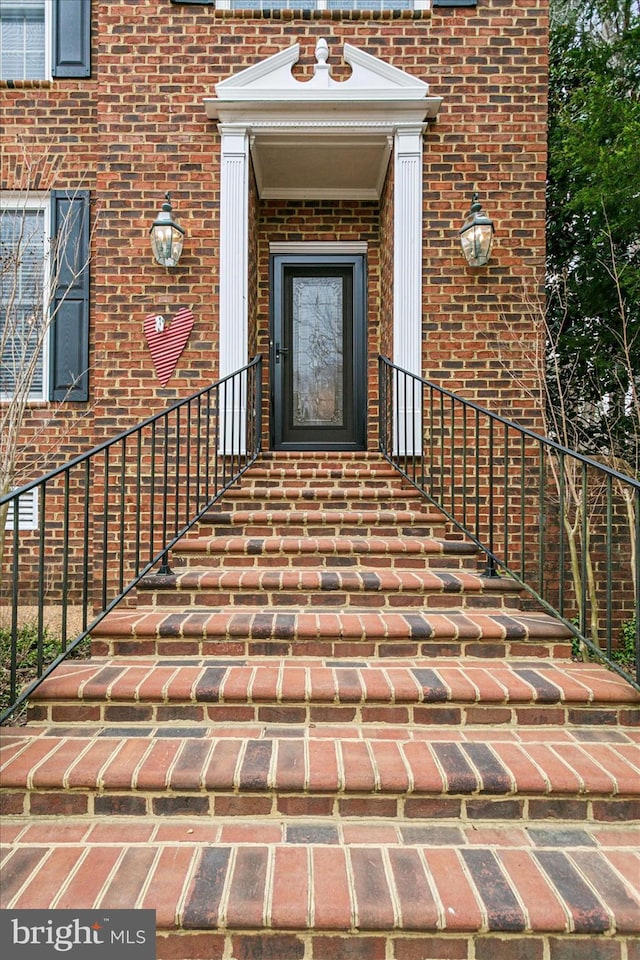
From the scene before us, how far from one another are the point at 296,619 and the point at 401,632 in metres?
0.51

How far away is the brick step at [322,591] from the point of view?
2.94m

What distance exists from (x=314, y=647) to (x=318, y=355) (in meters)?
3.23

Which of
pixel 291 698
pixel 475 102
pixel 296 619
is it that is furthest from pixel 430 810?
pixel 475 102

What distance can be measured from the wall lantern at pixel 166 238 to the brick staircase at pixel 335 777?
2481mm

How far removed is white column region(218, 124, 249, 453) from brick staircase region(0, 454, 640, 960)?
1813 millimetres

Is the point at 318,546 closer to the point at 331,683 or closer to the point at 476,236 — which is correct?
the point at 331,683

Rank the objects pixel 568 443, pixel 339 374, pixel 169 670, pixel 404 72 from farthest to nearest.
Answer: pixel 339 374
pixel 568 443
pixel 404 72
pixel 169 670

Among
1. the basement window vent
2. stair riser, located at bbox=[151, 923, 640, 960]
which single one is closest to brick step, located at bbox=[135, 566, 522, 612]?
stair riser, located at bbox=[151, 923, 640, 960]

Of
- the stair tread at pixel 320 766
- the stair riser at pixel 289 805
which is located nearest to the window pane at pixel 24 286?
the stair tread at pixel 320 766

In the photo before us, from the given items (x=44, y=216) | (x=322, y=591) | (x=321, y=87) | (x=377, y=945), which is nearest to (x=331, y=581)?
(x=322, y=591)

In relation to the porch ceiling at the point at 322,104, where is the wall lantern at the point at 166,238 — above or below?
below

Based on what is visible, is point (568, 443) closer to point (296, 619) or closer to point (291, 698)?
point (296, 619)

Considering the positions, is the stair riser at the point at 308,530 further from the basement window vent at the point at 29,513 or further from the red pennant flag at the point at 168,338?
the basement window vent at the point at 29,513

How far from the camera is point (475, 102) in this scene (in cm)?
420
